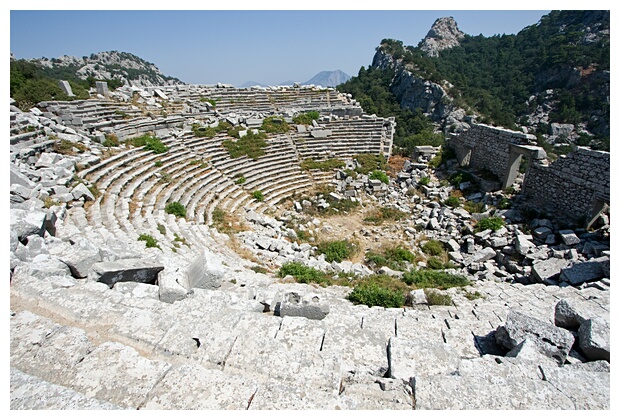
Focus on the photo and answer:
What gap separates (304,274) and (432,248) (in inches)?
208

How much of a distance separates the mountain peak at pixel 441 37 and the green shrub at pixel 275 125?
76.5 m

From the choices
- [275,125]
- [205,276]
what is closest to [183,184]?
[205,276]

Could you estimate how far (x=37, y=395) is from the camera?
2.39 m

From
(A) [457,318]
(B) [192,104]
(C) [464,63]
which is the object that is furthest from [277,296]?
(C) [464,63]

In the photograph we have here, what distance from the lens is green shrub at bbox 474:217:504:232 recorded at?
11.2m

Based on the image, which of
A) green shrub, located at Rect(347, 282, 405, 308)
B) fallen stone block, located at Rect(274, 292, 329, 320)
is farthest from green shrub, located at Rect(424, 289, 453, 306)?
fallen stone block, located at Rect(274, 292, 329, 320)

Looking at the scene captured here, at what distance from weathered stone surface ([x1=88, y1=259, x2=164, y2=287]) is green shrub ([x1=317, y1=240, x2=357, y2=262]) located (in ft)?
17.9

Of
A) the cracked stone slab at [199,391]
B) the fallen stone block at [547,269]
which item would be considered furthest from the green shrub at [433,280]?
the cracked stone slab at [199,391]

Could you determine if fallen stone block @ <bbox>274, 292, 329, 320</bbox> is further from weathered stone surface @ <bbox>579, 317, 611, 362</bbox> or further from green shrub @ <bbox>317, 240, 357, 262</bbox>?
green shrub @ <bbox>317, 240, 357, 262</bbox>

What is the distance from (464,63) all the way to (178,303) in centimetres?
7950

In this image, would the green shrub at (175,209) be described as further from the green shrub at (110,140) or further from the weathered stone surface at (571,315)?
the weathered stone surface at (571,315)

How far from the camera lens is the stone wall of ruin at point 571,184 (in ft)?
32.9

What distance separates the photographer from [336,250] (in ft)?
33.3
